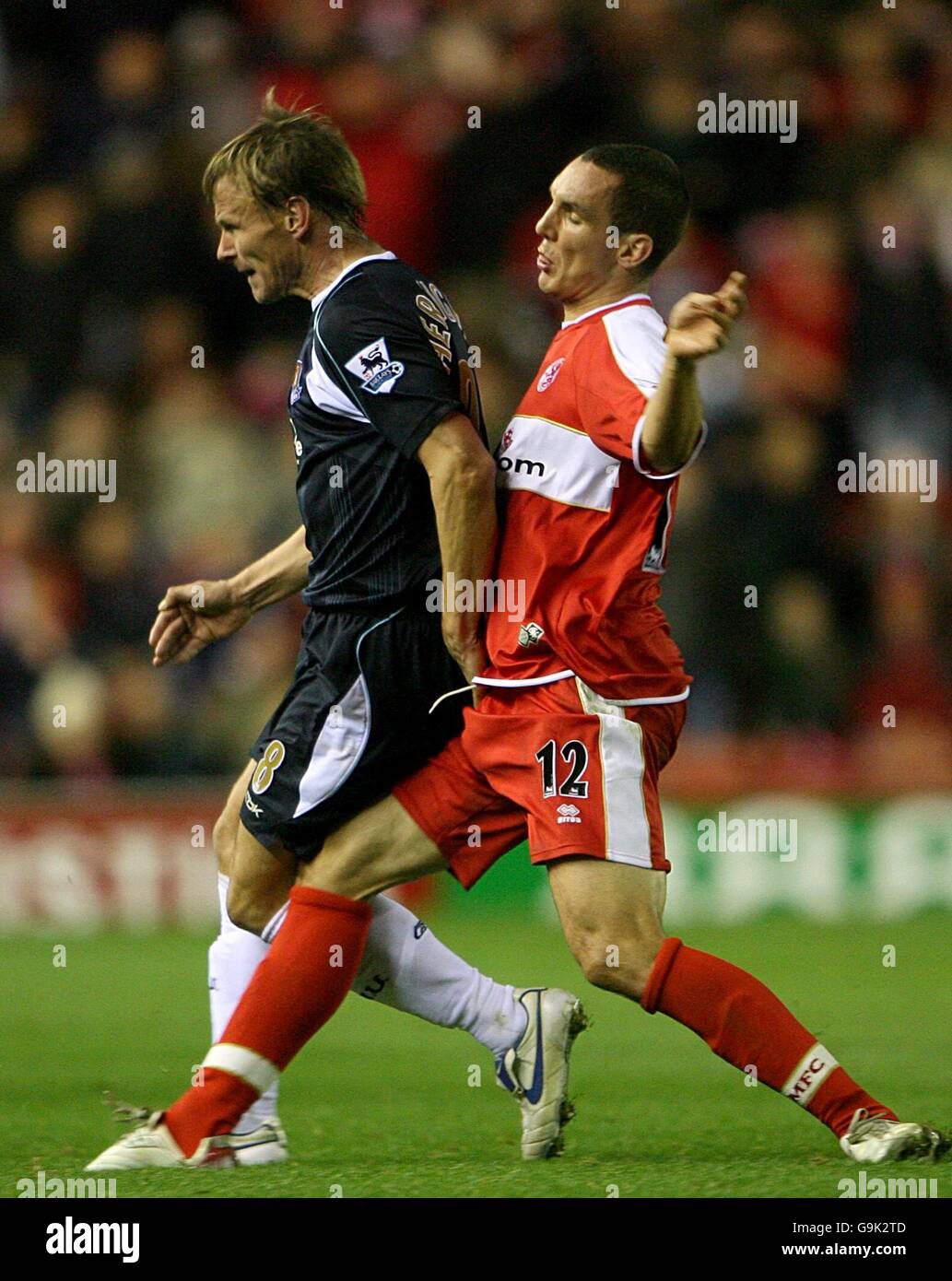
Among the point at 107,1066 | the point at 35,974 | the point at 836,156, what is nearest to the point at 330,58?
the point at 836,156

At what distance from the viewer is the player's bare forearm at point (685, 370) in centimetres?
379

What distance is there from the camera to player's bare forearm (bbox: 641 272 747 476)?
3793 millimetres

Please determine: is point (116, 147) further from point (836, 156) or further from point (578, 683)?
point (578, 683)

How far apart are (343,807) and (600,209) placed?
1.31 meters

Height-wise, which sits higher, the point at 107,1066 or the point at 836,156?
the point at 836,156

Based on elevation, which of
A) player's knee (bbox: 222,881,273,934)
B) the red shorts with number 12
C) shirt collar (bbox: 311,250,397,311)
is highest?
shirt collar (bbox: 311,250,397,311)

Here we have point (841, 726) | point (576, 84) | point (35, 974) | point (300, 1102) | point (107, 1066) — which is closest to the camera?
point (300, 1102)

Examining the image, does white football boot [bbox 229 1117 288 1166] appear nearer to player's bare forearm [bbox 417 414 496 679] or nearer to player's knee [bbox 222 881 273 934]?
player's knee [bbox 222 881 273 934]

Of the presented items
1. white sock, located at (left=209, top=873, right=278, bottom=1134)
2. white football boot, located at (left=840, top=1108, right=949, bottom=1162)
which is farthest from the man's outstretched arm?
white football boot, located at (left=840, top=1108, right=949, bottom=1162)

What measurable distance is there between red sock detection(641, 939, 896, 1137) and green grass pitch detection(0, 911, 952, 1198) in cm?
20

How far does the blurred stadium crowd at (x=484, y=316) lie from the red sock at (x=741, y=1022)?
577 cm

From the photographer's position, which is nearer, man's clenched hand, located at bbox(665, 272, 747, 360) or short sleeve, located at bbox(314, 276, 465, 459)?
man's clenched hand, located at bbox(665, 272, 747, 360)

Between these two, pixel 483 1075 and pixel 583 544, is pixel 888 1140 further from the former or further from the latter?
pixel 483 1075
